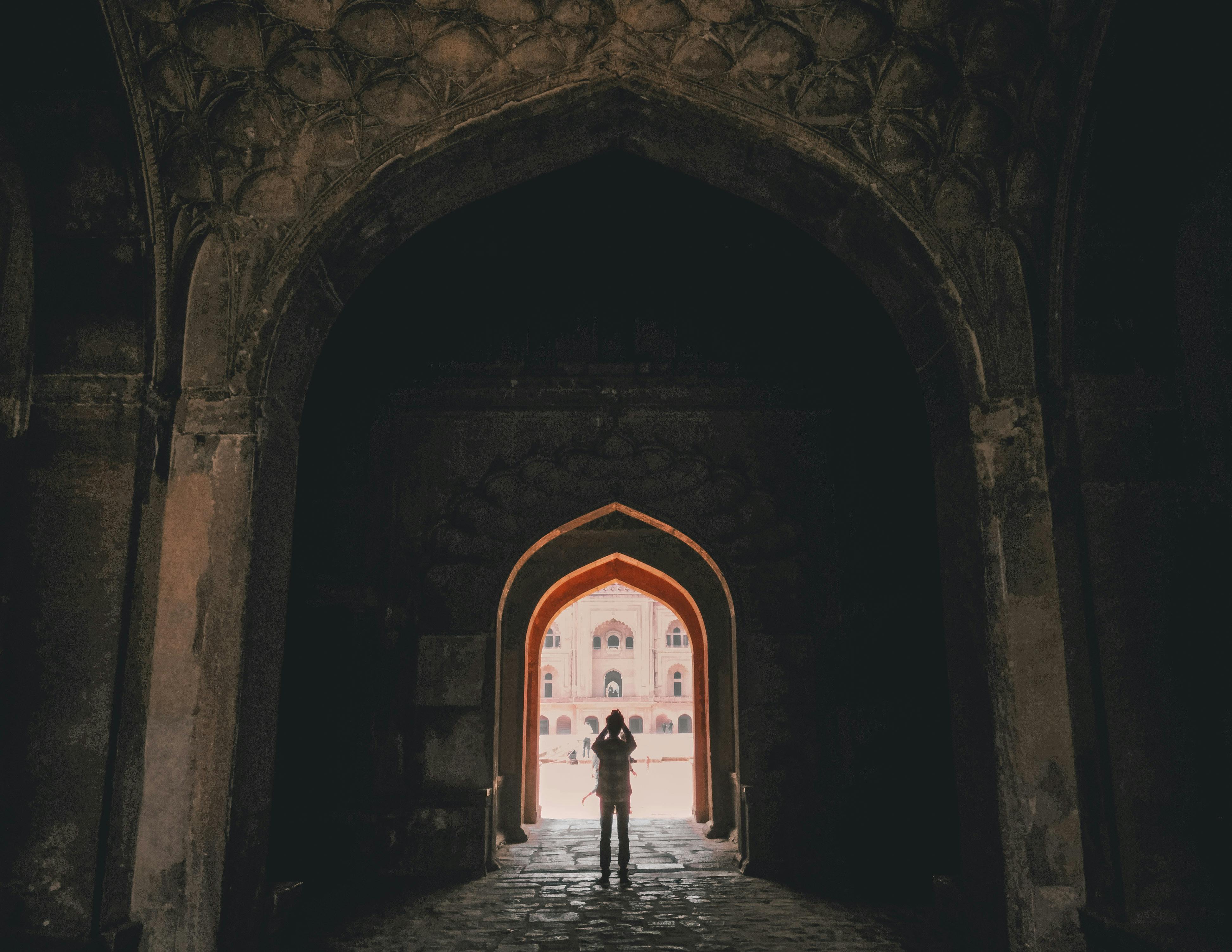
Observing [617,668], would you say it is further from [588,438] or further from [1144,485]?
[1144,485]

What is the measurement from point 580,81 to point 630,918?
4.52 meters

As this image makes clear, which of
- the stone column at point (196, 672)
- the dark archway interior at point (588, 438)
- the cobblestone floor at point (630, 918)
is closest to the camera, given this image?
the stone column at point (196, 672)

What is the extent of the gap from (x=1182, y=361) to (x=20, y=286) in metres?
4.51

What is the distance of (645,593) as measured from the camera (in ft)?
33.3

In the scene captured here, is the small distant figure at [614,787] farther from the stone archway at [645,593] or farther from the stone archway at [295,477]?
the stone archway at [295,477]

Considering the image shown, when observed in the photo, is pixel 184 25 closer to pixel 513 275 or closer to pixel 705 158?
pixel 705 158

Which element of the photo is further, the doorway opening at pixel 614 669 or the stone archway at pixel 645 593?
the doorway opening at pixel 614 669

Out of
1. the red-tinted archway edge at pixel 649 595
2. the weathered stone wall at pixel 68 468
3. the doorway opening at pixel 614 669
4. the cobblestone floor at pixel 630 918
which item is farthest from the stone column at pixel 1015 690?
the doorway opening at pixel 614 669

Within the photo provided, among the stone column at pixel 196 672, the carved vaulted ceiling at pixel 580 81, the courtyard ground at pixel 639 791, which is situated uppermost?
the carved vaulted ceiling at pixel 580 81

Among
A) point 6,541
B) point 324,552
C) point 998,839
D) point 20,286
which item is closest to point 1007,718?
point 998,839

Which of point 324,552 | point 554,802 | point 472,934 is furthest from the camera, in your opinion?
point 554,802

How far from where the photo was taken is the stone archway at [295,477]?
3.26m

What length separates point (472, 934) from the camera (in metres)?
4.86

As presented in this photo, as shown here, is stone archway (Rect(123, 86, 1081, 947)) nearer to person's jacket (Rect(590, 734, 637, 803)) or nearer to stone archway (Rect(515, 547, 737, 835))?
person's jacket (Rect(590, 734, 637, 803))
